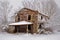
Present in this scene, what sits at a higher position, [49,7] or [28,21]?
[49,7]

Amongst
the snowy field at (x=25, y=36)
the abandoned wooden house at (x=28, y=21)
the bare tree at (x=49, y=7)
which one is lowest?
the snowy field at (x=25, y=36)

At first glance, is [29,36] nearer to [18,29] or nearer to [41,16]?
[18,29]

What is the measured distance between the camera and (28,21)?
140cm

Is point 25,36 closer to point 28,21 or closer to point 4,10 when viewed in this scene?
point 28,21

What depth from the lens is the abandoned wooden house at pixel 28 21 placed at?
4.53 ft

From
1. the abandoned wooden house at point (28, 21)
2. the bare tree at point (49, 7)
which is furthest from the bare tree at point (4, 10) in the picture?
the bare tree at point (49, 7)

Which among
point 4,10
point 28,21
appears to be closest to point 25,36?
point 28,21

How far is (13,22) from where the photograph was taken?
4.57 feet

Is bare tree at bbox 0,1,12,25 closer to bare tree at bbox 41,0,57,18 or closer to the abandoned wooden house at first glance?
the abandoned wooden house

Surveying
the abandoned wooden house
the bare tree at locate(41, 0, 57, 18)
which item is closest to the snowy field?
the abandoned wooden house

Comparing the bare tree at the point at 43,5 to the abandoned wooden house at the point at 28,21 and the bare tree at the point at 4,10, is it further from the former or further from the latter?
the bare tree at the point at 4,10

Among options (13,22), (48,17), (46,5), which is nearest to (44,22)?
(48,17)

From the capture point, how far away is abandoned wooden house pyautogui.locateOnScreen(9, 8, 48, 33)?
1382mm

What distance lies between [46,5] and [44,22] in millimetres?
186
